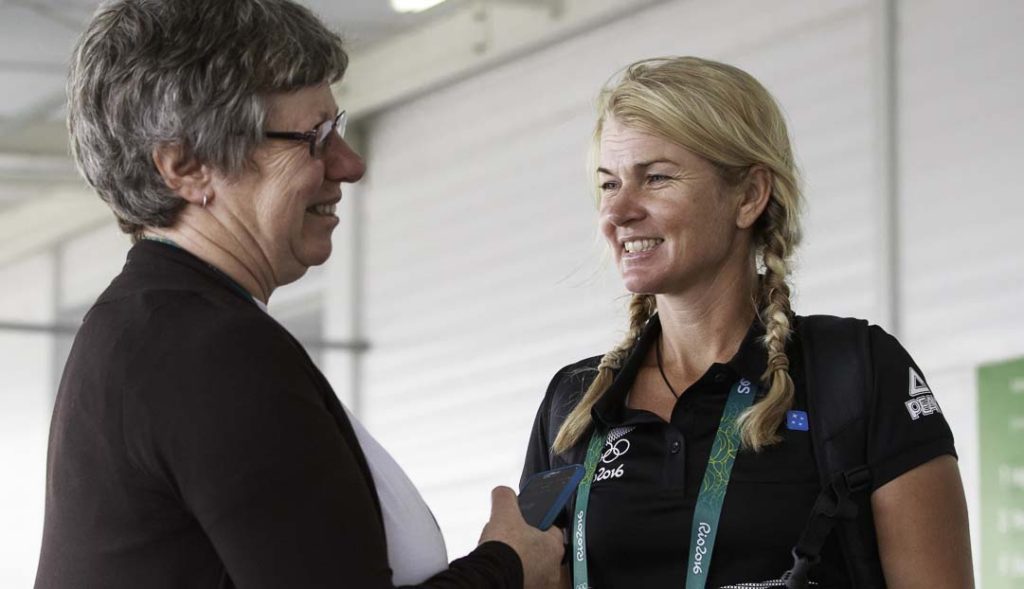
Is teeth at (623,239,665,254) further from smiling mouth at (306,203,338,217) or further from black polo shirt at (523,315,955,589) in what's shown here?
Result: smiling mouth at (306,203,338,217)

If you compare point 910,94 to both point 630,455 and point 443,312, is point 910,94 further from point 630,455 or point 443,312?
point 630,455

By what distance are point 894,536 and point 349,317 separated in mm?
10174

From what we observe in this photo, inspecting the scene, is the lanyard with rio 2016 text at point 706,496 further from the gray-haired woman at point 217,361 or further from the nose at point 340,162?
the nose at point 340,162

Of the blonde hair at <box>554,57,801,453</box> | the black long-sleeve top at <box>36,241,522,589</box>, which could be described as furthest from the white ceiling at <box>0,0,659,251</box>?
the black long-sleeve top at <box>36,241,522,589</box>

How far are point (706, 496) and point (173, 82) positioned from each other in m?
1.15

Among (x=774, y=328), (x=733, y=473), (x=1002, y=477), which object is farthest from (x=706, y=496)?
(x=1002, y=477)

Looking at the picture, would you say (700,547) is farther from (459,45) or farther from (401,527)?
(459,45)

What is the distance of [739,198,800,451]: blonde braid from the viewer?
8.65 ft

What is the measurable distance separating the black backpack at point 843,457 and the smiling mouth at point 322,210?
0.92 meters

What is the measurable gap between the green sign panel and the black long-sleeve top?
5.58 metres

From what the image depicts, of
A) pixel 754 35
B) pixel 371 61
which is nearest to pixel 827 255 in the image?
pixel 754 35

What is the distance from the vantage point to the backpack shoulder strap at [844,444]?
2.53 meters

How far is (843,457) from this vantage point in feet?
8.42

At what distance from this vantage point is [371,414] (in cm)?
1243
